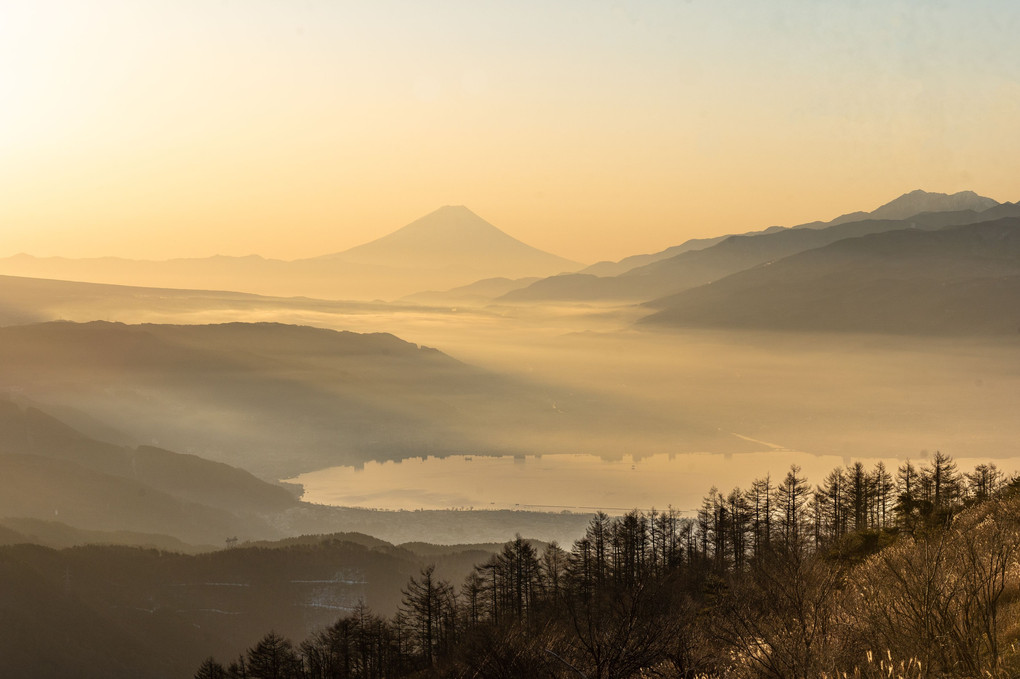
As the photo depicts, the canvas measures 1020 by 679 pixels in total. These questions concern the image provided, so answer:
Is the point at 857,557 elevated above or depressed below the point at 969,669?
below

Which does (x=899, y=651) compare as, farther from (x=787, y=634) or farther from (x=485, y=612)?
(x=485, y=612)

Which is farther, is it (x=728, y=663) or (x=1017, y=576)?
(x=728, y=663)

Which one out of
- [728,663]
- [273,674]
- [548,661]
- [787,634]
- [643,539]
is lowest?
[273,674]

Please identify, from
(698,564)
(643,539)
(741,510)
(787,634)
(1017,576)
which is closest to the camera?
(787,634)

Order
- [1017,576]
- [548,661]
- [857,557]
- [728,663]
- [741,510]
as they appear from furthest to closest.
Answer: [741,510] → [857,557] → [548,661] → [728,663] → [1017,576]

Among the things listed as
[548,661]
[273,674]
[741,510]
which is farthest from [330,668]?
[548,661]

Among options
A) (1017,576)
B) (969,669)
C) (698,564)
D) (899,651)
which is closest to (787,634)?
(899,651)

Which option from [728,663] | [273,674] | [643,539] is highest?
[728,663]

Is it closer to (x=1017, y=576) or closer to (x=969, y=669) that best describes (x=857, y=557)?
(x=1017, y=576)

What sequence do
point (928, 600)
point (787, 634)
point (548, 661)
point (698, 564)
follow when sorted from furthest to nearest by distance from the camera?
point (698, 564) < point (548, 661) < point (787, 634) < point (928, 600)
